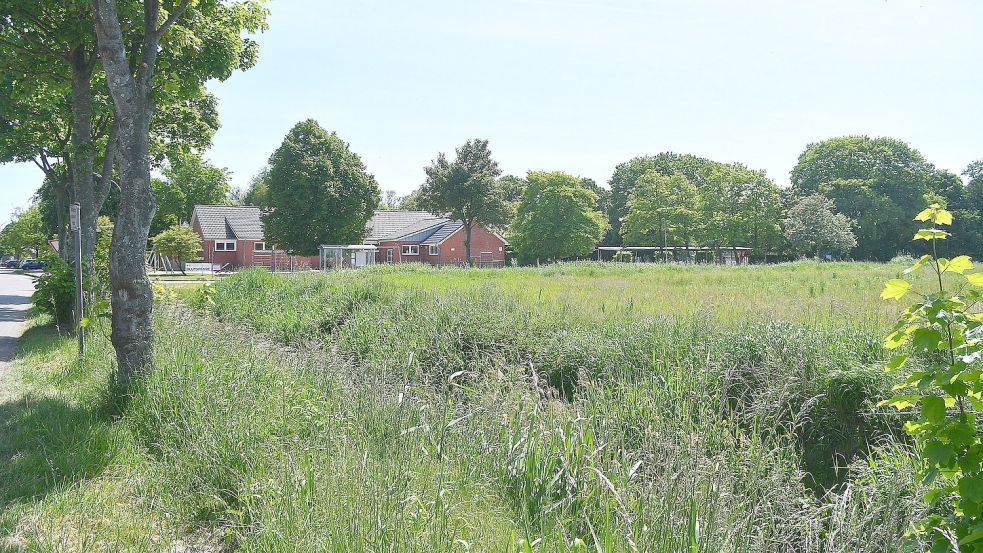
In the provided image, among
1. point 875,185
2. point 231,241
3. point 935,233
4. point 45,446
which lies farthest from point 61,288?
point 875,185

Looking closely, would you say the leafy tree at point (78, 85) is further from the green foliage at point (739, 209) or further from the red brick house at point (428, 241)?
the green foliage at point (739, 209)

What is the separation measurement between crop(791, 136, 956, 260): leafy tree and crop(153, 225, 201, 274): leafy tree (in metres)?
56.9

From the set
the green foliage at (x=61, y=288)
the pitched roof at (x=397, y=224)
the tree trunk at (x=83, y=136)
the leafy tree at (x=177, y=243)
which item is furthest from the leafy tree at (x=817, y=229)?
the green foliage at (x=61, y=288)

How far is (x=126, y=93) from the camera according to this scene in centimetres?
710

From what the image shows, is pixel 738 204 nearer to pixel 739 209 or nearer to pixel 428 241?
pixel 739 209

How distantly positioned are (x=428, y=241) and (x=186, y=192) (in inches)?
1157

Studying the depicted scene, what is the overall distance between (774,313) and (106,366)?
9566 mm

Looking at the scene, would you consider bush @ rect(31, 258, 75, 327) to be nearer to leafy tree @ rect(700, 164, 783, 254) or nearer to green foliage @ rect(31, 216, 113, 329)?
green foliage @ rect(31, 216, 113, 329)

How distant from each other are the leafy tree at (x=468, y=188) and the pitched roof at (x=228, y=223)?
17.1 meters

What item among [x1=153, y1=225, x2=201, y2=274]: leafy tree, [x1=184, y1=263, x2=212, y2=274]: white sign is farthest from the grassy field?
[x1=184, y1=263, x2=212, y2=274]: white sign

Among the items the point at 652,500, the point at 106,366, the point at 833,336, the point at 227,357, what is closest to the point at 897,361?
the point at 652,500

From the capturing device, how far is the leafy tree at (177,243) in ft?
158

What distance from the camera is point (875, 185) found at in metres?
62.5

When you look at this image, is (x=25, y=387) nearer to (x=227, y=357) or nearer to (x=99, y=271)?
(x=227, y=357)
